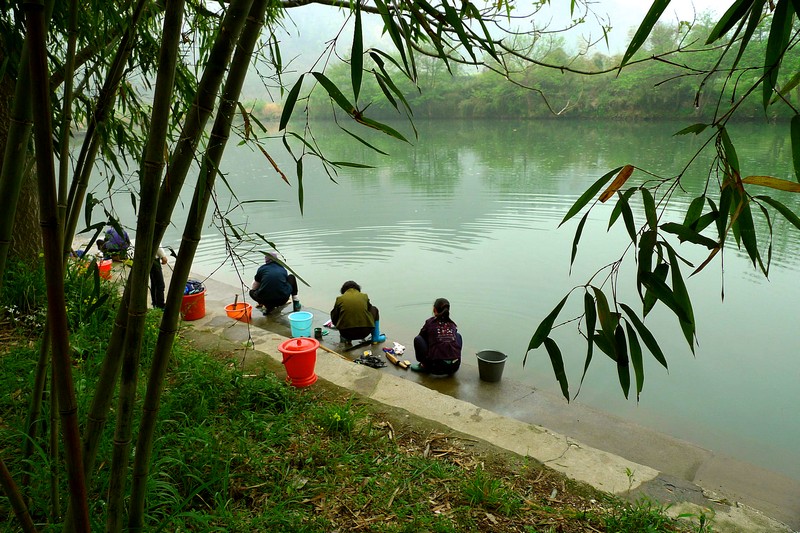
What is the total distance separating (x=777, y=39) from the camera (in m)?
0.81

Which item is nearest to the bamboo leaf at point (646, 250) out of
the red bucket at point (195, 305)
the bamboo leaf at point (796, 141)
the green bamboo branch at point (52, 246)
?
the bamboo leaf at point (796, 141)

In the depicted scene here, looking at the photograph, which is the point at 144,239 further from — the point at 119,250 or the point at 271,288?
the point at 271,288

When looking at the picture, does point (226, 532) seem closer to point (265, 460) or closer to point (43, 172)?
point (265, 460)

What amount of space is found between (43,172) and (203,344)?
3.32m

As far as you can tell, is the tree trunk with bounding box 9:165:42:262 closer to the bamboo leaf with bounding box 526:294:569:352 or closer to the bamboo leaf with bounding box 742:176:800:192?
the bamboo leaf with bounding box 526:294:569:352

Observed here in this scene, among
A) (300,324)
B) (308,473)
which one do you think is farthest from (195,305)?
(308,473)

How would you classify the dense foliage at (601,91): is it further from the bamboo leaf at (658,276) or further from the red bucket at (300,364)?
the bamboo leaf at (658,276)

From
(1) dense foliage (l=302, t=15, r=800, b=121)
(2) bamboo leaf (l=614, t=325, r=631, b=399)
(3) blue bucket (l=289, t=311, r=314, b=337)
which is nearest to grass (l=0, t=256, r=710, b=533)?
(2) bamboo leaf (l=614, t=325, r=631, b=399)

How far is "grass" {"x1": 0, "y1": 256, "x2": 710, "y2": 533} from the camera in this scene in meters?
1.83

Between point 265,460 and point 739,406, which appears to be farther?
point 739,406

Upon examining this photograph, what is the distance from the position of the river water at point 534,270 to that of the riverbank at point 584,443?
1.80 feet

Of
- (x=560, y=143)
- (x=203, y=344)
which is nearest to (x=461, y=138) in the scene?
(x=560, y=143)

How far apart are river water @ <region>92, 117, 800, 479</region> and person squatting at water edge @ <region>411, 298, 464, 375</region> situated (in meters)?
0.77

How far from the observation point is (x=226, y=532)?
169cm
